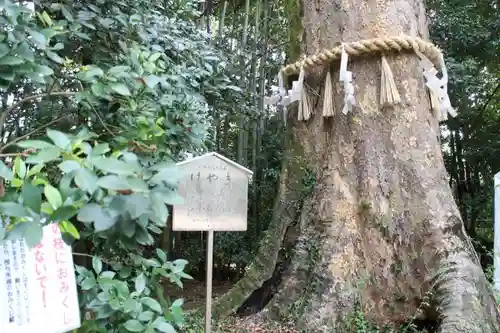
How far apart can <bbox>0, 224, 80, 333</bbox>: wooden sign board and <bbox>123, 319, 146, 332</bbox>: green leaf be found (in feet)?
0.44

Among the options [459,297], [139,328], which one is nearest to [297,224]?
[459,297]

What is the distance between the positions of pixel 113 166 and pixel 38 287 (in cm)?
56

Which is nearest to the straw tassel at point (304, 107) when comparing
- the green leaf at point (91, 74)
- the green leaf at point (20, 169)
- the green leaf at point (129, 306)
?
the green leaf at point (91, 74)

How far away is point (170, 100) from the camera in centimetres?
162

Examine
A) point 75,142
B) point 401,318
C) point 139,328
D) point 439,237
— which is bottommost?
point 401,318

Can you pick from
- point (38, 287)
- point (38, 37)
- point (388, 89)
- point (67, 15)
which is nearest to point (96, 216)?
point (38, 287)

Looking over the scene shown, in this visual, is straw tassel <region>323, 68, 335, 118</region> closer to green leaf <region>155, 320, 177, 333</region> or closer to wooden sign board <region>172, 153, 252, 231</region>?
wooden sign board <region>172, 153, 252, 231</region>

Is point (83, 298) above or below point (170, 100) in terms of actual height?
below

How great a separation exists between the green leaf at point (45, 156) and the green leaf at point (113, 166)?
0.26 ft

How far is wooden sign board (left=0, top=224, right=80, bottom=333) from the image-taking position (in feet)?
3.78

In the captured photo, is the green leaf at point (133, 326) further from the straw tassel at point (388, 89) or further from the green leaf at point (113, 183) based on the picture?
the straw tassel at point (388, 89)

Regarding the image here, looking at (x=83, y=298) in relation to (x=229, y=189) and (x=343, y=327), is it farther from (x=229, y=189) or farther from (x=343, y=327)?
(x=343, y=327)

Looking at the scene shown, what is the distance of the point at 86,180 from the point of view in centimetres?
80

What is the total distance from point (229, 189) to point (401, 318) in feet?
3.87
